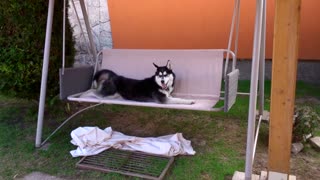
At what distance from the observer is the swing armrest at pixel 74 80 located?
337 cm

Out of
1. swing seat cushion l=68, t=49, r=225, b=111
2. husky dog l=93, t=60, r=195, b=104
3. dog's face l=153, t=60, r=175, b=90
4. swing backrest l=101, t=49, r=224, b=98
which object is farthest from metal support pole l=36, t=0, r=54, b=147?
dog's face l=153, t=60, r=175, b=90

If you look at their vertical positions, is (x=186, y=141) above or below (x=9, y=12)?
below

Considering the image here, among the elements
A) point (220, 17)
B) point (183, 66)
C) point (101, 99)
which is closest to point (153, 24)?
point (220, 17)

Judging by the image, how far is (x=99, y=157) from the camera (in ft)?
10.4

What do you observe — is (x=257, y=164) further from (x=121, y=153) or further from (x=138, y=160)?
(x=121, y=153)

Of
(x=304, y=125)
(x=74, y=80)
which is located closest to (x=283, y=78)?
(x=304, y=125)

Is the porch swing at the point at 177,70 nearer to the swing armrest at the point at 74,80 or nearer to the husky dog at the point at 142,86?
the swing armrest at the point at 74,80

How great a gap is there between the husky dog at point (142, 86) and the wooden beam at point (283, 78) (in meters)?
0.97

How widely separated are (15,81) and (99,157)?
1549mm

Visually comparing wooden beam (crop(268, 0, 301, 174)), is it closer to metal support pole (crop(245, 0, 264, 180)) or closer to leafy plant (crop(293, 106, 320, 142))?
metal support pole (crop(245, 0, 264, 180))

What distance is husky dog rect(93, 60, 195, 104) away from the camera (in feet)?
10.7

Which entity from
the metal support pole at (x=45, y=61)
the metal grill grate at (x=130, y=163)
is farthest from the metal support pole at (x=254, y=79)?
the metal support pole at (x=45, y=61)

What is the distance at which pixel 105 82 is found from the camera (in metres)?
3.68

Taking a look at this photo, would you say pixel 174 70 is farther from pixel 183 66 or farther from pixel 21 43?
pixel 21 43
